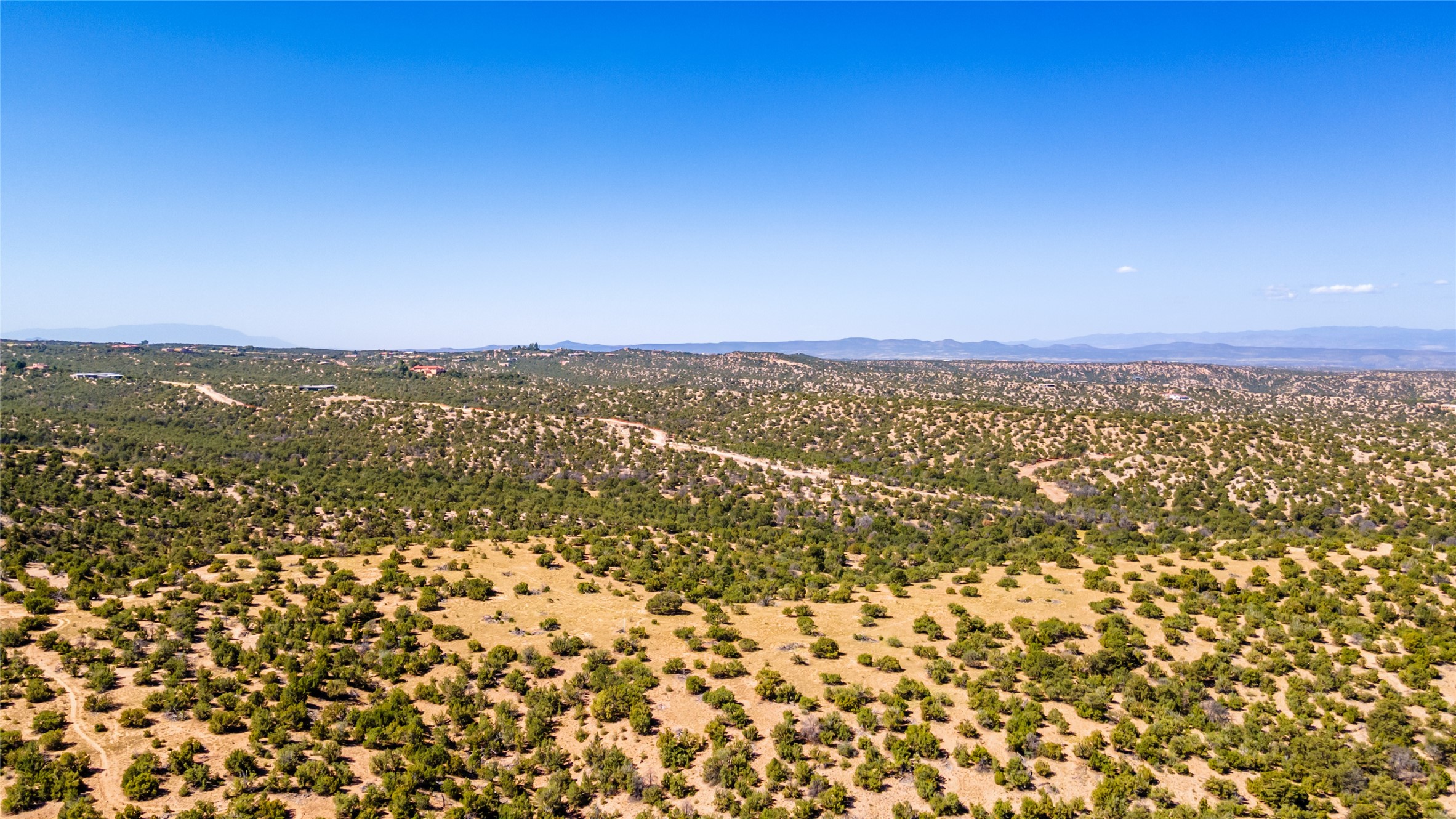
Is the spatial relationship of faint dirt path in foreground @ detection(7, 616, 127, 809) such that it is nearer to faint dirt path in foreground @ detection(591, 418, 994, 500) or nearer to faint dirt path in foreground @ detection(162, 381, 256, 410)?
faint dirt path in foreground @ detection(591, 418, 994, 500)

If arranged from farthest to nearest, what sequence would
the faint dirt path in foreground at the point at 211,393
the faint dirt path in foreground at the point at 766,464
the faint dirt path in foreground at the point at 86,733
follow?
1. the faint dirt path in foreground at the point at 211,393
2. the faint dirt path in foreground at the point at 766,464
3. the faint dirt path in foreground at the point at 86,733

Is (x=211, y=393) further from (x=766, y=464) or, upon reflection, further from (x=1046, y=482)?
(x=1046, y=482)

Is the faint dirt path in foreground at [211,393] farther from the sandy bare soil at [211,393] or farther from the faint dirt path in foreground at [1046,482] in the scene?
the faint dirt path in foreground at [1046,482]

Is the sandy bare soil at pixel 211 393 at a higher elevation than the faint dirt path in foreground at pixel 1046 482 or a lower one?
higher

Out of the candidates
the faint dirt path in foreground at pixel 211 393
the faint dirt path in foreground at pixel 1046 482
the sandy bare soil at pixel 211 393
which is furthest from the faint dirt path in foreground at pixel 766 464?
the sandy bare soil at pixel 211 393

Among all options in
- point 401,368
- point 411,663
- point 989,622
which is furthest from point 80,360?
point 989,622

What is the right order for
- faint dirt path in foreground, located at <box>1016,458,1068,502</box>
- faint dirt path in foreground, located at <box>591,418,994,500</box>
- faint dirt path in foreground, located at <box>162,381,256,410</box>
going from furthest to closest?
faint dirt path in foreground, located at <box>162,381,256,410</box>
faint dirt path in foreground, located at <box>591,418,994,500</box>
faint dirt path in foreground, located at <box>1016,458,1068,502</box>

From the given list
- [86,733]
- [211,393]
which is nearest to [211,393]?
[211,393]

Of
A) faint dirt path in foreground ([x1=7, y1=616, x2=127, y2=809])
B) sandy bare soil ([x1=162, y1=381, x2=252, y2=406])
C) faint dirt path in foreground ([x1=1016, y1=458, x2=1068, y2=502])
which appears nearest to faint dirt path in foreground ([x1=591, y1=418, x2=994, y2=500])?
faint dirt path in foreground ([x1=1016, y1=458, x2=1068, y2=502])

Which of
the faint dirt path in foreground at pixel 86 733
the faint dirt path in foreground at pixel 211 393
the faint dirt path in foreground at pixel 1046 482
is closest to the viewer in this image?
the faint dirt path in foreground at pixel 86 733
